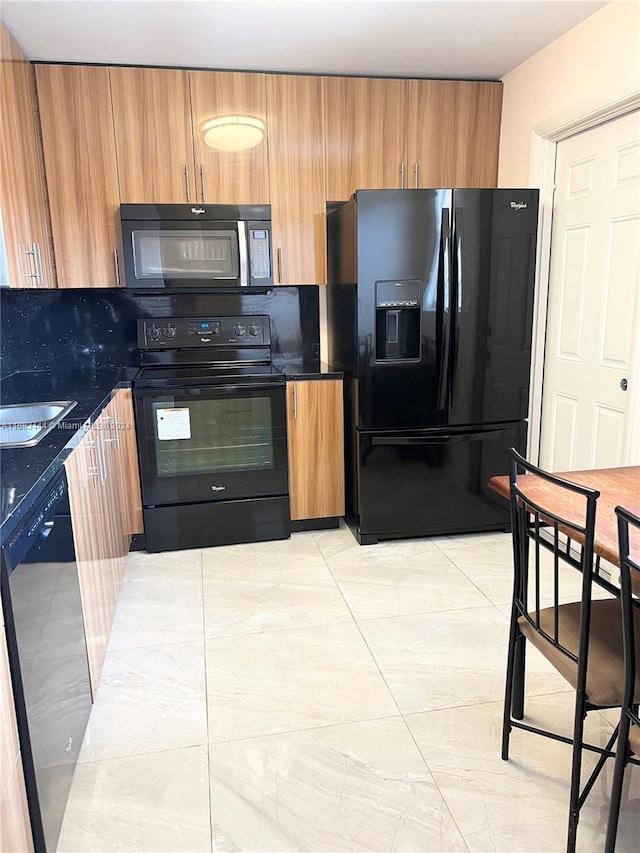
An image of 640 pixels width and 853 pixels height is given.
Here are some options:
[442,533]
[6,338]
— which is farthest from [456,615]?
[6,338]

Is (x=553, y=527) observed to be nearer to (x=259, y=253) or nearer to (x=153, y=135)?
(x=259, y=253)

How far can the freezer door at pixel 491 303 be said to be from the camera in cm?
302

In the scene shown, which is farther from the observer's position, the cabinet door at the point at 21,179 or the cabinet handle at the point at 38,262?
the cabinet handle at the point at 38,262

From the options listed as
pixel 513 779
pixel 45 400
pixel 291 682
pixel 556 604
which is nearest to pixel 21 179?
pixel 45 400

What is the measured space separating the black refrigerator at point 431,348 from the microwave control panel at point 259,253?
0.39 m

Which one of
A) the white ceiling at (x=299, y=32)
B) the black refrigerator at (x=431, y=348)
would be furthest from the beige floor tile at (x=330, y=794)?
A: the white ceiling at (x=299, y=32)

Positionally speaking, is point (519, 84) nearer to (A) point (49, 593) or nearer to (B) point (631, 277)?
(B) point (631, 277)

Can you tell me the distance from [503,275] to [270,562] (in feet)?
6.07

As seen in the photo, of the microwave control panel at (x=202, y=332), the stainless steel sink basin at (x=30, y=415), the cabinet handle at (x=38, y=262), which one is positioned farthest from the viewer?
the microwave control panel at (x=202, y=332)

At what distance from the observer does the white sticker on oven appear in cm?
309

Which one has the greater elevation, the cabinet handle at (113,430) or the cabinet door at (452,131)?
the cabinet door at (452,131)

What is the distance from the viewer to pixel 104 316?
345 cm

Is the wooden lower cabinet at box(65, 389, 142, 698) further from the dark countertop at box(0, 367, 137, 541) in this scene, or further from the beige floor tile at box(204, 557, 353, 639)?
the beige floor tile at box(204, 557, 353, 639)

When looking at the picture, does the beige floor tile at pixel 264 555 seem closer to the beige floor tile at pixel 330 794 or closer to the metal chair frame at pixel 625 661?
the beige floor tile at pixel 330 794
